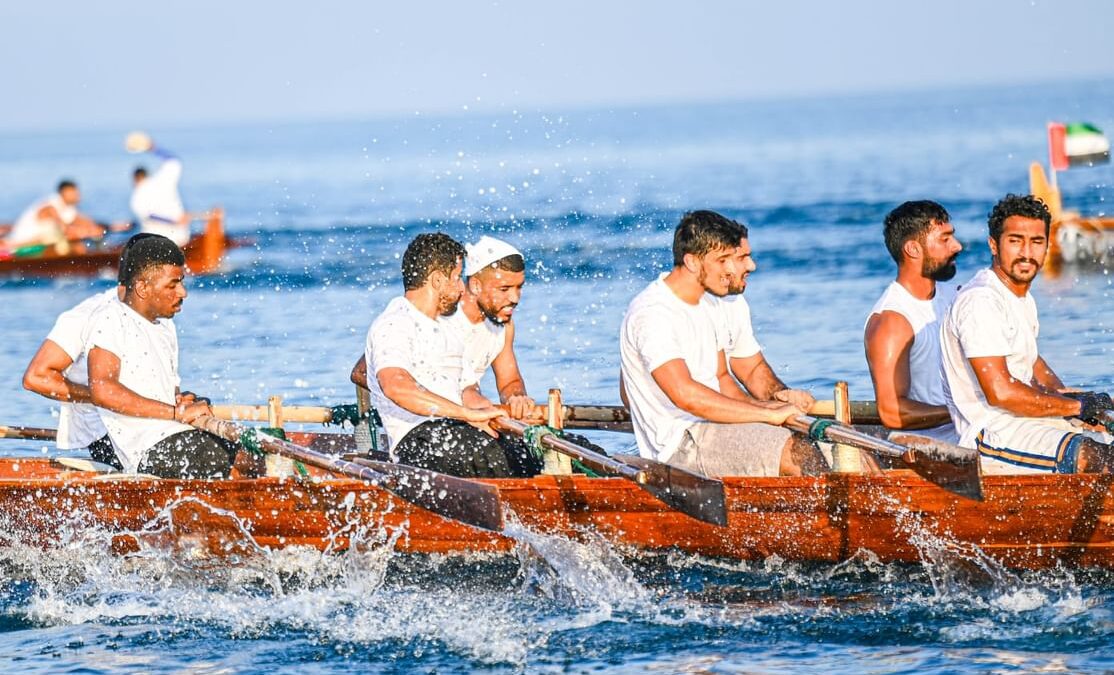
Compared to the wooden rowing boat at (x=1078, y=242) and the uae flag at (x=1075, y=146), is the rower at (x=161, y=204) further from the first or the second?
the uae flag at (x=1075, y=146)

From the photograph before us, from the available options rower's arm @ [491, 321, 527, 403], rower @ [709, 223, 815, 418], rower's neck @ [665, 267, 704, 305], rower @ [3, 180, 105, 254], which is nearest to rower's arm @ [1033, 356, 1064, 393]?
rower @ [709, 223, 815, 418]

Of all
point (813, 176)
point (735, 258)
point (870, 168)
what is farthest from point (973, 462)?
point (870, 168)

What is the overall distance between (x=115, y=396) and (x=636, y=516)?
3.06 metres

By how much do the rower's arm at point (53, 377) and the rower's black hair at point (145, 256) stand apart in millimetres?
667

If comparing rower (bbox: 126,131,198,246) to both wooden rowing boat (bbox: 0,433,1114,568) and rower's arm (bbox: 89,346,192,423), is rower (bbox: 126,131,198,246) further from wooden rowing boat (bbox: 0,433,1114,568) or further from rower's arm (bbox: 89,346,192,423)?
rower's arm (bbox: 89,346,192,423)

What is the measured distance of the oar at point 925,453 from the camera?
27.4 ft

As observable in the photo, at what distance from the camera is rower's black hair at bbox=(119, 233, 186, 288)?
9.76 metres

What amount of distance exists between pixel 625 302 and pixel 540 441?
13619 millimetres

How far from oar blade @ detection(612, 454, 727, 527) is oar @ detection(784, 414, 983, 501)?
651 millimetres

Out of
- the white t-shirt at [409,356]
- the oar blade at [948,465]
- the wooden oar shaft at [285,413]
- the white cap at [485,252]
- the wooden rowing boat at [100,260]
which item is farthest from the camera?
the wooden rowing boat at [100,260]

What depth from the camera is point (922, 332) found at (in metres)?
9.30

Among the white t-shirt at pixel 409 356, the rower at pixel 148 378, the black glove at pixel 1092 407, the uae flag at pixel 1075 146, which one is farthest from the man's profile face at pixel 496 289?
the uae flag at pixel 1075 146

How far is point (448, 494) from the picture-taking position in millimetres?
8875

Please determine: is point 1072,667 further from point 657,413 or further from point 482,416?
point 482,416
